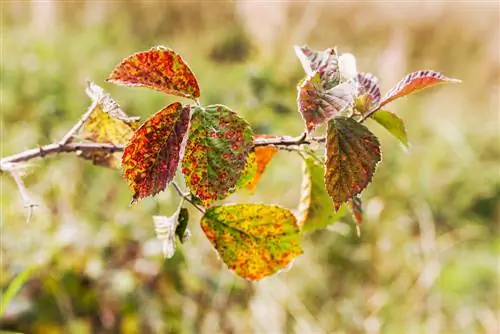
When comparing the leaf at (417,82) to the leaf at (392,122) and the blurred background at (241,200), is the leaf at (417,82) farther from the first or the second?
the blurred background at (241,200)

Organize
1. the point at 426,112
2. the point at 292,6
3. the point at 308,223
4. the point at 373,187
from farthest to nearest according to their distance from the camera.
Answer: the point at 292,6, the point at 426,112, the point at 373,187, the point at 308,223

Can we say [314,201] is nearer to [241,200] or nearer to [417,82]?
[417,82]

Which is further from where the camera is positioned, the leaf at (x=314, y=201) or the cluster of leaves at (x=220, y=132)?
the leaf at (x=314, y=201)

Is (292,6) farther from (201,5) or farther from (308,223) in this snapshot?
(308,223)

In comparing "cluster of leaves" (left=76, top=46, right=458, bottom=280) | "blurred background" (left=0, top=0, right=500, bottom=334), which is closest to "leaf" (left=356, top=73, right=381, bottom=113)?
"cluster of leaves" (left=76, top=46, right=458, bottom=280)

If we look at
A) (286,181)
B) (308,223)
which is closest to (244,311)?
(286,181)

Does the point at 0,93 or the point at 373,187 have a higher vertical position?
the point at 0,93

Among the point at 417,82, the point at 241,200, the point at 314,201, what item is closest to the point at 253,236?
the point at 314,201

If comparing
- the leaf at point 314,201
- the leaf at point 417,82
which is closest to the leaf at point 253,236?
the leaf at point 314,201
